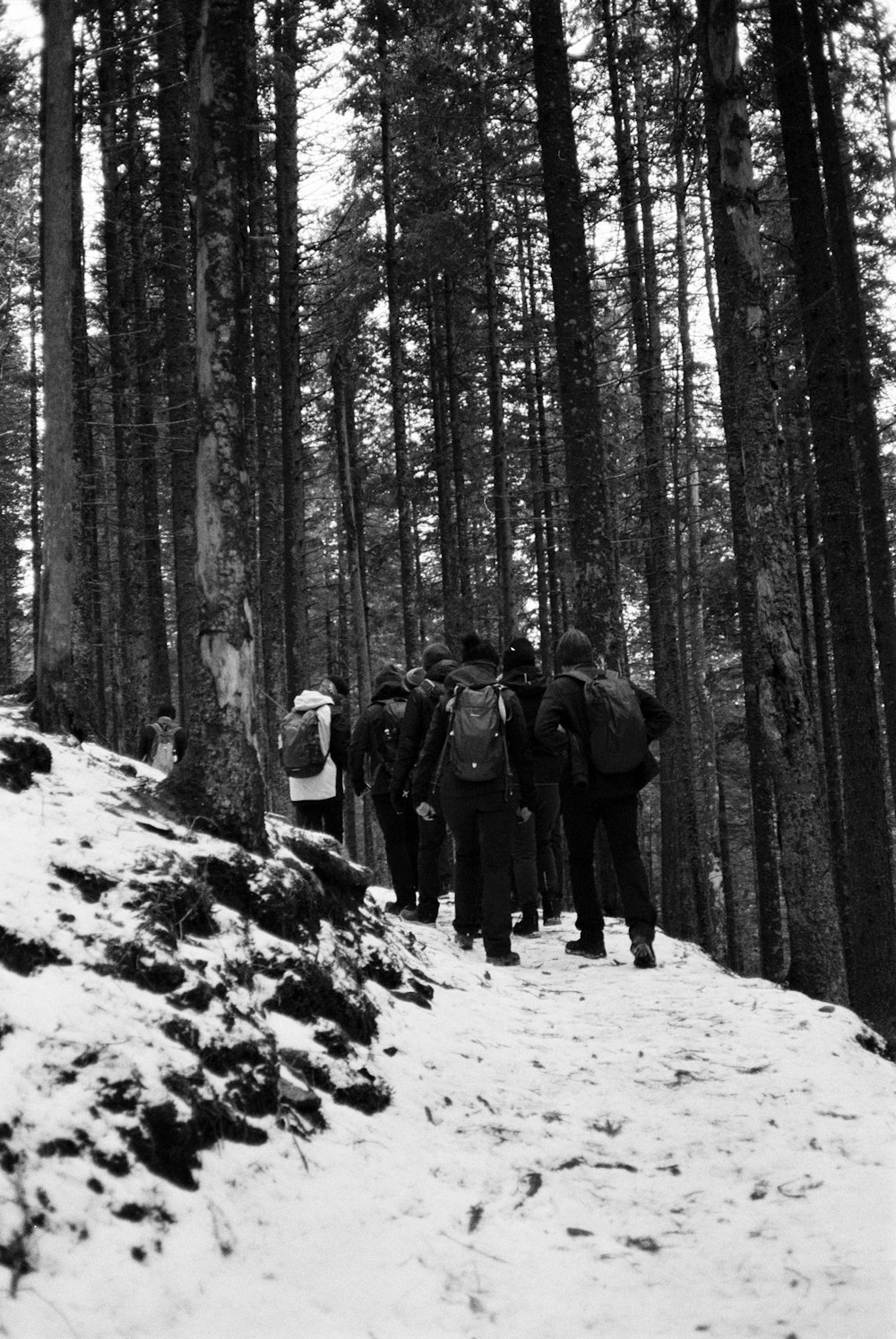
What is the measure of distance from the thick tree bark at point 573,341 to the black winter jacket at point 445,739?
2716 mm

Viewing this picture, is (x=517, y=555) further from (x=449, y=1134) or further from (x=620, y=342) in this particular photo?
(x=449, y=1134)

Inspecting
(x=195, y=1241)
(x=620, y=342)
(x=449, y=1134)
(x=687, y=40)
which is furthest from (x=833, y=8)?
(x=620, y=342)

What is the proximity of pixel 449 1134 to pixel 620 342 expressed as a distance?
25.2 metres

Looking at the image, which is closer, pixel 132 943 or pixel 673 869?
pixel 132 943

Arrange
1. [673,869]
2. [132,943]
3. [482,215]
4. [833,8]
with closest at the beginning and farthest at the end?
[132,943]
[833,8]
[673,869]
[482,215]

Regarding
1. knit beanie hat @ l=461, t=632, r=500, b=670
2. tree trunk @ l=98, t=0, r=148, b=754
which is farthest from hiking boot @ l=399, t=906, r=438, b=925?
tree trunk @ l=98, t=0, r=148, b=754

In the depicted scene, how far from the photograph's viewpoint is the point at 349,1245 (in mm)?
3283

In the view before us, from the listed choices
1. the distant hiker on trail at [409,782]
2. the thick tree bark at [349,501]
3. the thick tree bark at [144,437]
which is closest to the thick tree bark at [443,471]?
the thick tree bark at [349,501]

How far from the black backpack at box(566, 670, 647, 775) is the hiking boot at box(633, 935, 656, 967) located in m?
1.29

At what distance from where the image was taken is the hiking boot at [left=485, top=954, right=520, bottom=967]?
7492mm

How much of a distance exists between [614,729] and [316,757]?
4.07m

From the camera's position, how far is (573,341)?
10.6 metres

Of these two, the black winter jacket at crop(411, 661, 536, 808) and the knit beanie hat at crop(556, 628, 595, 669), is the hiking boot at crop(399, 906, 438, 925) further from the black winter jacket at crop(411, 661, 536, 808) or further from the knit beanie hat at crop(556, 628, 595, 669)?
the knit beanie hat at crop(556, 628, 595, 669)

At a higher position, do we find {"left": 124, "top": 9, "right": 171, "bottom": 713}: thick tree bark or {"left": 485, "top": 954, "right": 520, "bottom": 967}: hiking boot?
{"left": 124, "top": 9, "right": 171, "bottom": 713}: thick tree bark
